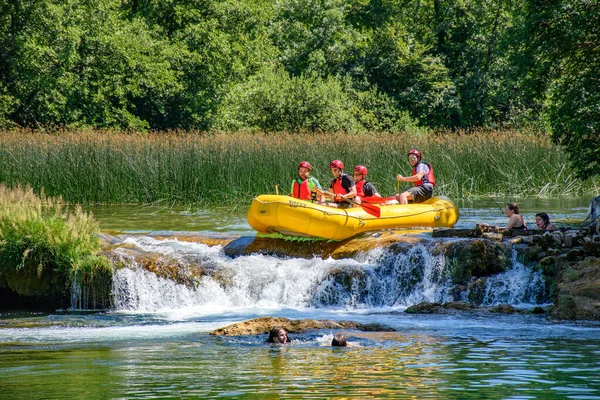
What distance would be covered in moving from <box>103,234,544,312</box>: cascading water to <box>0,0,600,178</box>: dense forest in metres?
14.1

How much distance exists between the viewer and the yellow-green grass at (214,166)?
22.1 m

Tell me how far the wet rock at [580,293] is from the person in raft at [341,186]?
3.87 m

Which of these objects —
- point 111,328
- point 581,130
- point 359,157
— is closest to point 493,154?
point 359,157

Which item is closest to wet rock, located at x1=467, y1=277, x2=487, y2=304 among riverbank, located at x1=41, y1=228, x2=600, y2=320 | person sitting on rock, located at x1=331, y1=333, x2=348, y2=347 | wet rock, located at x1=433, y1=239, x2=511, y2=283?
riverbank, located at x1=41, y1=228, x2=600, y2=320

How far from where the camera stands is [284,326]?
10062 millimetres

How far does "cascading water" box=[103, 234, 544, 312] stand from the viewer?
13047 mm

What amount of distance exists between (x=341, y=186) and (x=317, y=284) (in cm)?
240

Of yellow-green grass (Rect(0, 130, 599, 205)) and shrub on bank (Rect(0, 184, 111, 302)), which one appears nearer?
shrub on bank (Rect(0, 184, 111, 302))

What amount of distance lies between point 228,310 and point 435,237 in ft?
10.2

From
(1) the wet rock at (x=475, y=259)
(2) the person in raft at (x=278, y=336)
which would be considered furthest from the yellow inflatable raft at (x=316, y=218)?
(2) the person in raft at (x=278, y=336)

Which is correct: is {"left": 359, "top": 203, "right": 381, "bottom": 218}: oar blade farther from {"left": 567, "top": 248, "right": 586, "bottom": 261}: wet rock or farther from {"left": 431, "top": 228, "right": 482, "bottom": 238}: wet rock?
{"left": 567, "top": 248, "right": 586, "bottom": 261}: wet rock

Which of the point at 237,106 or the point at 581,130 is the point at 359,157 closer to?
the point at 581,130

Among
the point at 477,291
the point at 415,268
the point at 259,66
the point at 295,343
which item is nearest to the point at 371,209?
the point at 415,268

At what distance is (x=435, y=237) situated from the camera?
14.1m
